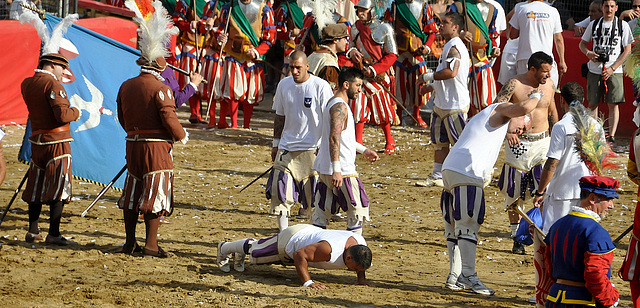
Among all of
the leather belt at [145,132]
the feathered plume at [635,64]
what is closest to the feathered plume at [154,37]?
the leather belt at [145,132]

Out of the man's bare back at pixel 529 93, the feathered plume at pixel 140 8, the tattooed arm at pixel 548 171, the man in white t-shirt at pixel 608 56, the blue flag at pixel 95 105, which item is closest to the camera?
the tattooed arm at pixel 548 171

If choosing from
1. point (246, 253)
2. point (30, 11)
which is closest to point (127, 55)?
point (30, 11)

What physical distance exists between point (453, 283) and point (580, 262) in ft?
6.72

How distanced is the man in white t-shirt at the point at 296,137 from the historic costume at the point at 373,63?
14.2 feet

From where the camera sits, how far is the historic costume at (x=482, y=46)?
558 inches

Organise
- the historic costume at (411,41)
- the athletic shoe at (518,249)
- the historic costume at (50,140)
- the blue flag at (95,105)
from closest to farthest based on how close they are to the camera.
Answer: the historic costume at (50,140)
the athletic shoe at (518,249)
the blue flag at (95,105)
the historic costume at (411,41)

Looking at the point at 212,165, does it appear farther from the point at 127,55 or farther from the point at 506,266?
the point at 506,266

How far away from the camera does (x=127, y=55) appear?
9.98 m

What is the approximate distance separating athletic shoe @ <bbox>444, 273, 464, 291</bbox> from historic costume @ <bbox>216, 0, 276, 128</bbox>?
8.28 metres

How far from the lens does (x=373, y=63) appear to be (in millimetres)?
12977

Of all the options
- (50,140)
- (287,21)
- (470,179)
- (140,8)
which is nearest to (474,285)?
(470,179)

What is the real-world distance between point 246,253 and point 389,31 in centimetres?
642

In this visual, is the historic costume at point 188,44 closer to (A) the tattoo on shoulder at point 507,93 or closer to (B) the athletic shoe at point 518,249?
(B) the athletic shoe at point 518,249

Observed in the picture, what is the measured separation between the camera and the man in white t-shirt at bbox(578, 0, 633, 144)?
43.9 feet
